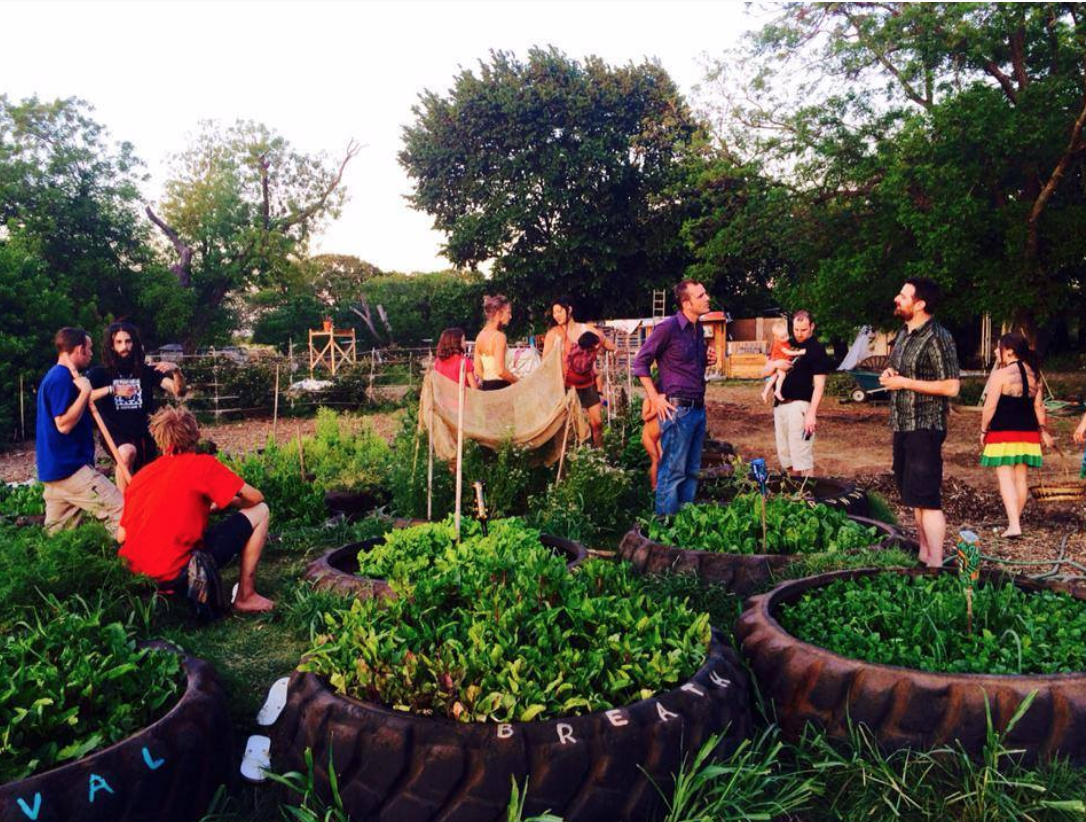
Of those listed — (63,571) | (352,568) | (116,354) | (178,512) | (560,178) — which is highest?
(560,178)

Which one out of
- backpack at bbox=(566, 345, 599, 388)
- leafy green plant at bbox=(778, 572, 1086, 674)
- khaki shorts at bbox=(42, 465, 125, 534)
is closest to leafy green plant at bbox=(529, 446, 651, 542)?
backpack at bbox=(566, 345, 599, 388)

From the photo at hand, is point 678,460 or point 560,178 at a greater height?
point 560,178

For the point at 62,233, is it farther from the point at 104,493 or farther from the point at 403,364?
the point at 104,493

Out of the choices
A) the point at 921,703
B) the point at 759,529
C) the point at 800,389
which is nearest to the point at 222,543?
the point at 759,529

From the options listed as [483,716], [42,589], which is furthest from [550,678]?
[42,589]

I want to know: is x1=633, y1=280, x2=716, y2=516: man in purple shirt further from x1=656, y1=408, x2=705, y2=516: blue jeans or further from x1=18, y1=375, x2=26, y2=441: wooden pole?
x1=18, y1=375, x2=26, y2=441: wooden pole

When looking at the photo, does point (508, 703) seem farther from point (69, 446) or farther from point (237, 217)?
point (237, 217)

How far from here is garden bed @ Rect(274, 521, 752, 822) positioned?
221 cm

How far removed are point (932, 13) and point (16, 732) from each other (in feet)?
51.2

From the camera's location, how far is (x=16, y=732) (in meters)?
2.36

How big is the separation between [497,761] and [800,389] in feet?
18.7

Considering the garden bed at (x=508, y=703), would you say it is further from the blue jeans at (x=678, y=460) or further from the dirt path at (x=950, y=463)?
the dirt path at (x=950, y=463)

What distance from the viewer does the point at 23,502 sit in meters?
6.86

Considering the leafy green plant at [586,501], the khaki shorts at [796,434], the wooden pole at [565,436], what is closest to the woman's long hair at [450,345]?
the wooden pole at [565,436]
